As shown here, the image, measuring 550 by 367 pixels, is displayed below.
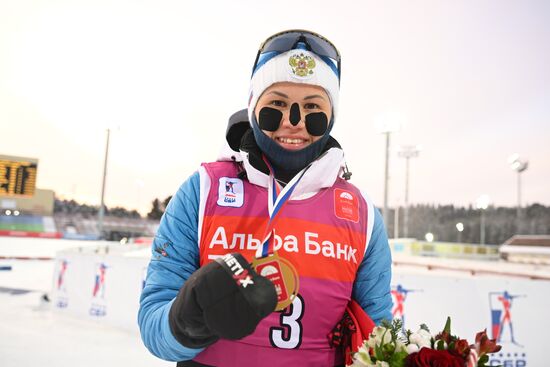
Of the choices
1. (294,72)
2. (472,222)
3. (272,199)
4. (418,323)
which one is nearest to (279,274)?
(272,199)

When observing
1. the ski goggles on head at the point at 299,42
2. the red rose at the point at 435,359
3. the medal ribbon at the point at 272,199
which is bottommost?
the red rose at the point at 435,359

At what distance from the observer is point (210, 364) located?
1.45 meters

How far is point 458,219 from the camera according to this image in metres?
74.6

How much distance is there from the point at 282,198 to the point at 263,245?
199 millimetres

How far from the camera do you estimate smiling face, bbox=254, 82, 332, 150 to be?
1621 mm

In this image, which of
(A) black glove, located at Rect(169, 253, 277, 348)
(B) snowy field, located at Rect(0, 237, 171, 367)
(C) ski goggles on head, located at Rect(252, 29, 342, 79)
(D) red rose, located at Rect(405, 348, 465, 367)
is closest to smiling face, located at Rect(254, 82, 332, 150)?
(C) ski goggles on head, located at Rect(252, 29, 342, 79)

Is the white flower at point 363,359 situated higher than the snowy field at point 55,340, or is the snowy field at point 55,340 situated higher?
the white flower at point 363,359

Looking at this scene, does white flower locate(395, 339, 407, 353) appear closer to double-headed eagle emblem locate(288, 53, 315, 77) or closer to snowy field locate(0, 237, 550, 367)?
double-headed eagle emblem locate(288, 53, 315, 77)

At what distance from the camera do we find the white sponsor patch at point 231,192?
1.55m

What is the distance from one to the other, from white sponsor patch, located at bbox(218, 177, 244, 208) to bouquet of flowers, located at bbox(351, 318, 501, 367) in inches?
26.3

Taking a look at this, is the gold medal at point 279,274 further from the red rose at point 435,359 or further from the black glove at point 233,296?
the red rose at point 435,359

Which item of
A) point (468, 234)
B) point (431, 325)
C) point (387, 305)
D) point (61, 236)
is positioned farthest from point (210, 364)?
point (468, 234)

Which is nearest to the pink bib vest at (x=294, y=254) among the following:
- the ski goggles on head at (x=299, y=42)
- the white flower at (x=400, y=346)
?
the white flower at (x=400, y=346)

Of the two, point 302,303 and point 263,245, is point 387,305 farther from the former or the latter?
point 263,245
